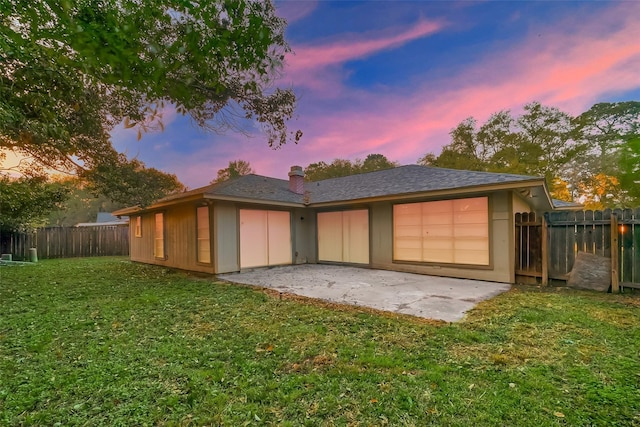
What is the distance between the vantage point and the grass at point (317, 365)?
1989mm

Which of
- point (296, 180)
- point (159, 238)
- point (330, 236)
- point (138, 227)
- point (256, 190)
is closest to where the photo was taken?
point (256, 190)

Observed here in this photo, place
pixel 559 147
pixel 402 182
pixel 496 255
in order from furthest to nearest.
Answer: pixel 559 147 < pixel 402 182 < pixel 496 255

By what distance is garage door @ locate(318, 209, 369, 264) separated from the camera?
364 inches

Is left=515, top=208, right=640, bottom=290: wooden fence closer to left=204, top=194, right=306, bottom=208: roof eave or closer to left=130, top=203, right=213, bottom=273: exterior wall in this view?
left=204, top=194, right=306, bottom=208: roof eave

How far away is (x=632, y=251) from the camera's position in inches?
211

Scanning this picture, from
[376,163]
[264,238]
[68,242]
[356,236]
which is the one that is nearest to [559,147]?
[376,163]

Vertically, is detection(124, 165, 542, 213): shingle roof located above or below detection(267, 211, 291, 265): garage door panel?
above

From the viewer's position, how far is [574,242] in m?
5.97

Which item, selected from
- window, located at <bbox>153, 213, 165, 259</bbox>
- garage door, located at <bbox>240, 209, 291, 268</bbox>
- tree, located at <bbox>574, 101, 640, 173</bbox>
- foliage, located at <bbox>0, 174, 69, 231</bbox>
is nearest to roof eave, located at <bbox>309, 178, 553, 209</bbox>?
garage door, located at <bbox>240, 209, 291, 268</bbox>

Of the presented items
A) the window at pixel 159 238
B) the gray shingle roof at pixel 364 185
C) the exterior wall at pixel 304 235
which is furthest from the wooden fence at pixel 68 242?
the exterior wall at pixel 304 235

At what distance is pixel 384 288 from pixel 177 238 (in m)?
7.31

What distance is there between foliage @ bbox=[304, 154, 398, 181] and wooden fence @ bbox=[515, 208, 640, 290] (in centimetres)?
2181

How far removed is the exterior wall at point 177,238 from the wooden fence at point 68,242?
5.38 m

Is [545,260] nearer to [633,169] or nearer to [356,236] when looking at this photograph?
[356,236]
